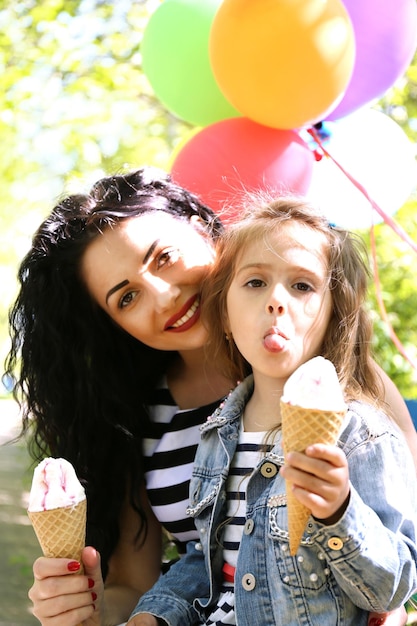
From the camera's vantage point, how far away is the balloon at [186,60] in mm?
3066

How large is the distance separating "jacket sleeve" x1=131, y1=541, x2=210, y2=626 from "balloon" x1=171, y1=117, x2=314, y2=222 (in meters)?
1.18

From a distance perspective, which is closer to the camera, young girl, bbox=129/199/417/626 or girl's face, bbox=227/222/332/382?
young girl, bbox=129/199/417/626

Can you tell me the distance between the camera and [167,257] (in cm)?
229

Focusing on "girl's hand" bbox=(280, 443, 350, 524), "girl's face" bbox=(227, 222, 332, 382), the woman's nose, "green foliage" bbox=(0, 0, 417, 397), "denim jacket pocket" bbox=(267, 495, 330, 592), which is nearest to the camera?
"girl's hand" bbox=(280, 443, 350, 524)

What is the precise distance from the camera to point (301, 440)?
139cm

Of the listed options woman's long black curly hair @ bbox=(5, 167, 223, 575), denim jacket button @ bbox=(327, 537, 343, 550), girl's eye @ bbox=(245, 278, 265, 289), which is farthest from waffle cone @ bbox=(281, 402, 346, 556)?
woman's long black curly hair @ bbox=(5, 167, 223, 575)

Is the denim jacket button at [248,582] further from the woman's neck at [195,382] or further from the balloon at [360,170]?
the balloon at [360,170]

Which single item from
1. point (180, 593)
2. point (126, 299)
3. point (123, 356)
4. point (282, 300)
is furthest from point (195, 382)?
point (282, 300)

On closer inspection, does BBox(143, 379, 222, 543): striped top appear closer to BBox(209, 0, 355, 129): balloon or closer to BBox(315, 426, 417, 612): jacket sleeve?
BBox(315, 426, 417, 612): jacket sleeve

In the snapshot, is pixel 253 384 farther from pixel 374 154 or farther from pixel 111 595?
pixel 374 154

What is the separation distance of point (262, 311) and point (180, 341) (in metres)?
0.56

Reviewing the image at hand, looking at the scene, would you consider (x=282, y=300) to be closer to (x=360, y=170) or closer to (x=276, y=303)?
(x=276, y=303)

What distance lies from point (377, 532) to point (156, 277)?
102 cm

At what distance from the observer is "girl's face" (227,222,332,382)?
5.77ft
